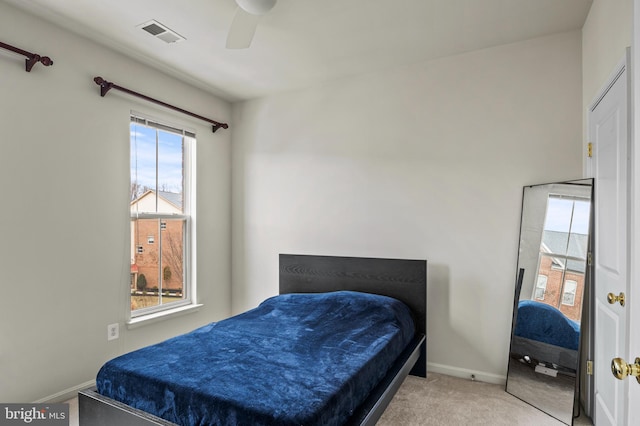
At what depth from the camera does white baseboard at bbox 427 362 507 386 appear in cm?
286

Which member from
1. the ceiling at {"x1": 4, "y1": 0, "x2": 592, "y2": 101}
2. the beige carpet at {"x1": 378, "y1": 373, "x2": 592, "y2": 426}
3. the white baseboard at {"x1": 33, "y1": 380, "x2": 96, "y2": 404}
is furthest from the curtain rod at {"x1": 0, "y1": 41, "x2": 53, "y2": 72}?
the beige carpet at {"x1": 378, "y1": 373, "x2": 592, "y2": 426}

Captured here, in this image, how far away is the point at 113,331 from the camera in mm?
2912

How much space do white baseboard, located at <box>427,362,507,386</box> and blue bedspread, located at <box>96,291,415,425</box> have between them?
0.62 m

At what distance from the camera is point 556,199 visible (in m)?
2.56

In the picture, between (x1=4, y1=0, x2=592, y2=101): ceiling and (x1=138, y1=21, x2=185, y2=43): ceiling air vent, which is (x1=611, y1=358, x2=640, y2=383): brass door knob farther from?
(x1=138, y1=21, x2=185, y2=43): ceiling air vent

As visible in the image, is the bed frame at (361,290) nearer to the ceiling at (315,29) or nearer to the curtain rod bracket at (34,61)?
the ceiling at (315,29)

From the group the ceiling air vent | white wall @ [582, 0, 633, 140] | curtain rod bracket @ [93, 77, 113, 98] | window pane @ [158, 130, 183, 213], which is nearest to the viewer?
white wall @ [582, 0, 633, 140]

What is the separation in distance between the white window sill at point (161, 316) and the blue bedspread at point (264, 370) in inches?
37.9

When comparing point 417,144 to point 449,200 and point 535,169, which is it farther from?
point 535,169

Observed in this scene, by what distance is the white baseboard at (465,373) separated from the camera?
2859 millimetres

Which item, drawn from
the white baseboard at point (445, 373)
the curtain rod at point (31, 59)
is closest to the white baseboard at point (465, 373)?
the white baseboard at point (445, 373)

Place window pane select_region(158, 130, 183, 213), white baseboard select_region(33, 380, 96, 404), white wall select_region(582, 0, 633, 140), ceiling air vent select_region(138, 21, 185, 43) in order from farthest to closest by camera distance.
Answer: window pane select_region(158, 130, 183, 213) < ceiling air vent select_region(138, 21, 185, 43) < white baseboard select_region(33, 380, 96, 404) < white wall select_region(582, 0, 633, 140)

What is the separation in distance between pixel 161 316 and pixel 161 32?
92.3 inches

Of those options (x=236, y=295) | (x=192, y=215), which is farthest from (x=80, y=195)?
(x=236, y=295)
